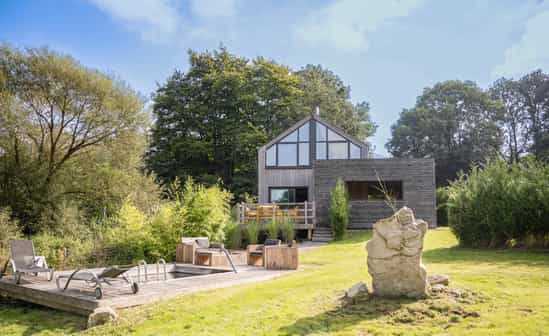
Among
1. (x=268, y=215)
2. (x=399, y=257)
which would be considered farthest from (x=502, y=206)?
(x=268, y=215)

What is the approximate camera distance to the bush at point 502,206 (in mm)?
11758

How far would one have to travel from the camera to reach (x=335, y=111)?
3384 cm

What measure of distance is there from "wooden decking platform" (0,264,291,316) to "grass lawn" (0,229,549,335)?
21 centimetres

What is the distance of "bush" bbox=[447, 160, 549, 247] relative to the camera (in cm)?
1176

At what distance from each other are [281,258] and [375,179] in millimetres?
11336

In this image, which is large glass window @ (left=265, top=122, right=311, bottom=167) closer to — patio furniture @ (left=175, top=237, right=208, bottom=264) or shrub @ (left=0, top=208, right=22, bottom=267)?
patio furniture @ (left=175, top=237, right=208, bottom=264)

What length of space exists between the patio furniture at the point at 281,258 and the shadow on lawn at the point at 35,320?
4.62 m

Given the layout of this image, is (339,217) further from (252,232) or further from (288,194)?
(288,194)

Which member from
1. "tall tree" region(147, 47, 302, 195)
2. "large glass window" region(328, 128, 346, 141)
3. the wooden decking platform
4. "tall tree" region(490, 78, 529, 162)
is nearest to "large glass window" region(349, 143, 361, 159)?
"large glass window" region(328, 128, 346, 141)

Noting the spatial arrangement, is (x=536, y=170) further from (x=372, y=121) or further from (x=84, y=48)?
(x=372, y=121)

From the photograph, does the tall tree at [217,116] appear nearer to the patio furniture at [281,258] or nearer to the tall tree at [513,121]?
the tall tree at [513,121]

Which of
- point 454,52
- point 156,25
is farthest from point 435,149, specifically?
point 156,25

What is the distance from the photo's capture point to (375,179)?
20.7m

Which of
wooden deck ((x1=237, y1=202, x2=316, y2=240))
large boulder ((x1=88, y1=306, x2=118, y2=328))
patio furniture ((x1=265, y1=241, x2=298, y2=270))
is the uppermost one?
wooden deck ((x1=237, y1=202, x2=316, y2=240))
